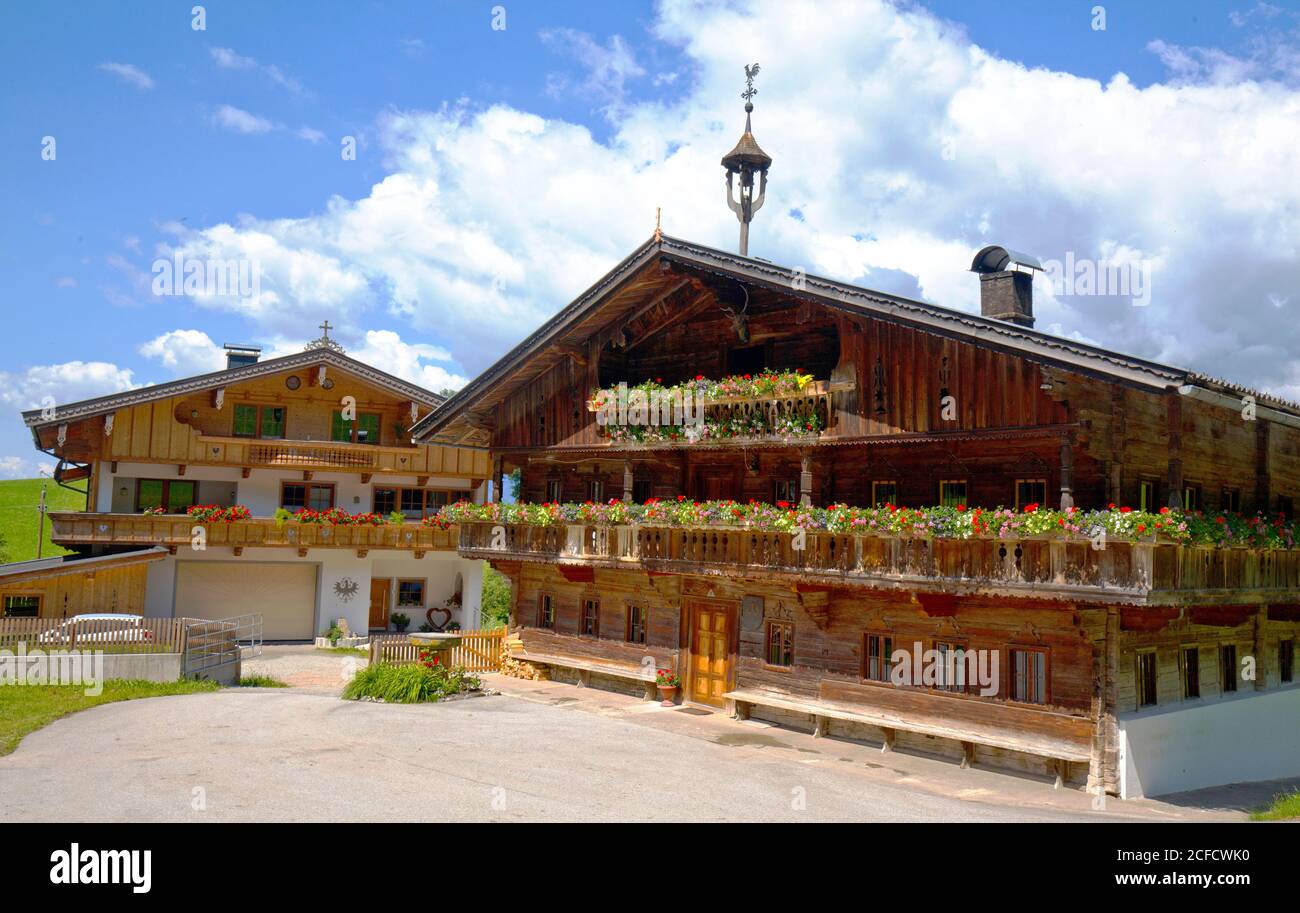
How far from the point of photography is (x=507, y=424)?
2927 centimetres

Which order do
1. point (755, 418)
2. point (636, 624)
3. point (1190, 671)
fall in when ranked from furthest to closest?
point (636, 624)
point (755, 418)
point (1190, 671)

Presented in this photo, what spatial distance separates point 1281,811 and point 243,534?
31655mm

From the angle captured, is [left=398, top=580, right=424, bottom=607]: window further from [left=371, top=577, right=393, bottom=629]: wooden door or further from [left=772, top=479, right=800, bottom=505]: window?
[left=772, top=479, right=800, bottom=505]: window

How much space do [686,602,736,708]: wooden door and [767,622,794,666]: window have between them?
110 cm

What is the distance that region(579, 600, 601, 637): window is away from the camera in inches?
1077

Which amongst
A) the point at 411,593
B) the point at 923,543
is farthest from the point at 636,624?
the point at 411,593

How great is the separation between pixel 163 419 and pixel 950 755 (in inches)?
1160

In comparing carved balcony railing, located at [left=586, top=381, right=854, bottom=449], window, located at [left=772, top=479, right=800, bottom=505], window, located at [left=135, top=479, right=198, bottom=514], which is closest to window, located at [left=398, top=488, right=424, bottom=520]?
window, located at [left=135, top=479, right=198, bottom=514]

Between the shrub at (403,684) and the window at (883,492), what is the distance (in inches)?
437

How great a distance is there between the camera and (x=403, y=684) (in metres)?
23.3

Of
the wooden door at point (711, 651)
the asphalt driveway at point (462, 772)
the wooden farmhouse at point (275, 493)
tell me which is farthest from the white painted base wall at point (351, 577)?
the wooden door at point (711, 651)

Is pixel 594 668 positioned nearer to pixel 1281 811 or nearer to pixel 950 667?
pixel 950 667

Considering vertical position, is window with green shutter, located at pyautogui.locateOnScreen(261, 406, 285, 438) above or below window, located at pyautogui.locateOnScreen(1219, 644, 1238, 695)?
above

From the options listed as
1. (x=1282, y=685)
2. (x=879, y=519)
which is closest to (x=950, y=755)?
(x=879, y=519)
